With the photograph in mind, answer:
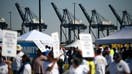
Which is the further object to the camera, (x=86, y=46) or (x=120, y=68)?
(x=120, y=68)

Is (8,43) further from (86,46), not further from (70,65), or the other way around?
(86,46)

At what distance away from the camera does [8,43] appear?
11.7 m

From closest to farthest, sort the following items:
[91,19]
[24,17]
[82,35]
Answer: [82,35] < [24,17] < [91,19]

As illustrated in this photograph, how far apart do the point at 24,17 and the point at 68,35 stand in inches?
535

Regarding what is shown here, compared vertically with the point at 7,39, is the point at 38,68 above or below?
below

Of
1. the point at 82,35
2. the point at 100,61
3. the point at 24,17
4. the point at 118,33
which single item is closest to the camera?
the point at 82,35

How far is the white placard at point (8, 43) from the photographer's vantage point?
11523 mm

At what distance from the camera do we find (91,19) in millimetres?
126375

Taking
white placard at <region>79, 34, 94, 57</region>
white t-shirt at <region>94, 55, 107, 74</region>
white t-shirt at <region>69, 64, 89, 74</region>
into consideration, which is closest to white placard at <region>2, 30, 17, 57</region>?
white placard at <region>79, 34, 94, 57</region>

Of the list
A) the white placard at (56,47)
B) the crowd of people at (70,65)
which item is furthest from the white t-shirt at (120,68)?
the white placard at (56,47)

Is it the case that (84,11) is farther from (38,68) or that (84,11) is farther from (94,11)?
(38,68)

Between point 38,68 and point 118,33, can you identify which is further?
point 118,33

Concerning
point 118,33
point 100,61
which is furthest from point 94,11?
point 100,61

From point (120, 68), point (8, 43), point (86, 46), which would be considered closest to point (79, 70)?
point (86, 46)
